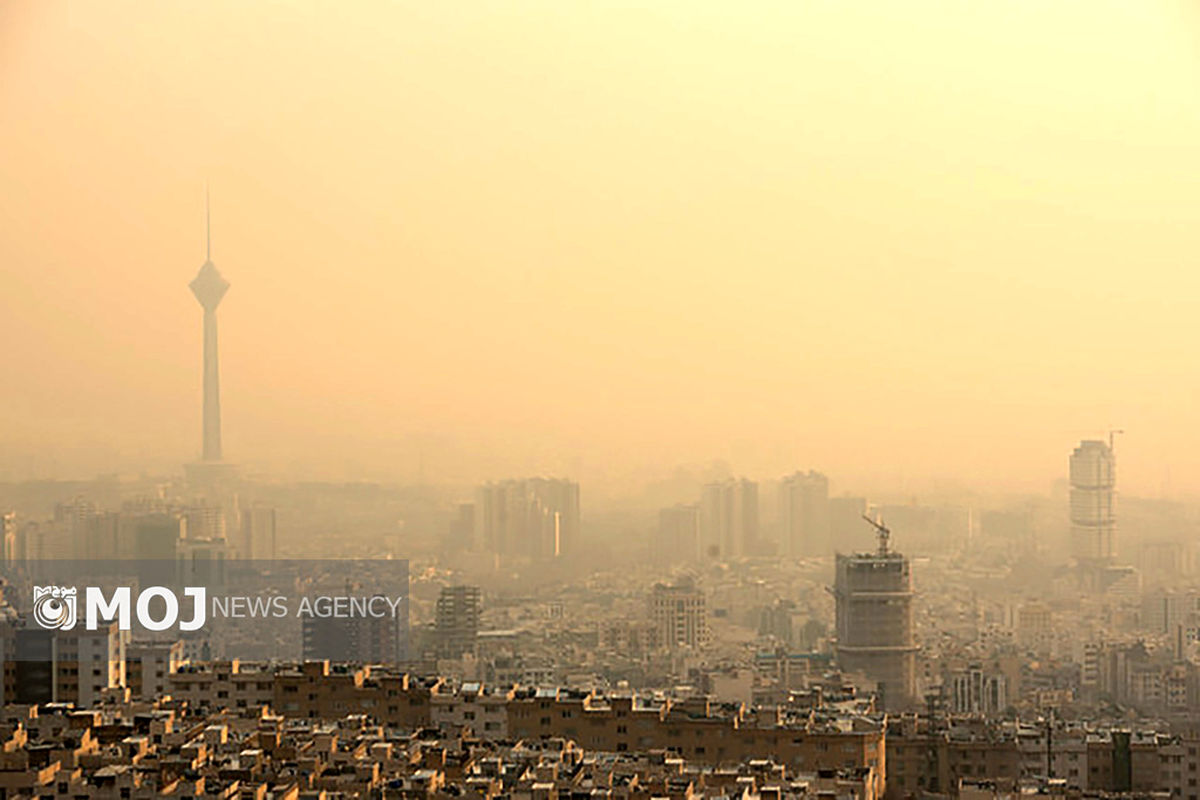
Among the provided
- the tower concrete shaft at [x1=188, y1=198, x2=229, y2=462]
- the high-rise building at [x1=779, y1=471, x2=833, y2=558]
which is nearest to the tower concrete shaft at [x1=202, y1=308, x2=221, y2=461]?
the tower concrete shaft at [x1=188, y1=198, x2=229, y2=462]

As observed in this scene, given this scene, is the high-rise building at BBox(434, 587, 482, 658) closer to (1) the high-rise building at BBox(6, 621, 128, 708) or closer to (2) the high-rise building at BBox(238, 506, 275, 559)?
(2) the high-rise building at BBox(238, 506, 275, 559)

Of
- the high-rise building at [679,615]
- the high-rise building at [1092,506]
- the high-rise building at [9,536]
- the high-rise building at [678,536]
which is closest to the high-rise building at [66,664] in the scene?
the high-rise building at [9,536]

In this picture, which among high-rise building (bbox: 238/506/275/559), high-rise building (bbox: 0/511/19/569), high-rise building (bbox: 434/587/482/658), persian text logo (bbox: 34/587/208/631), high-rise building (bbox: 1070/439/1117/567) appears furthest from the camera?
high-rise building (bbox: 1070/439/1117/567)

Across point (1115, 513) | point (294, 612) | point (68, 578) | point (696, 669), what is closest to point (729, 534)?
point (696, 669)

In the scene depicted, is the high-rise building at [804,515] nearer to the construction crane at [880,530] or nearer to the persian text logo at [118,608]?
the construction crane at [880,530]

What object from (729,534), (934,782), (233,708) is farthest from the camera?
(729,534)

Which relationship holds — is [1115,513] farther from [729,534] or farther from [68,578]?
[68,578]

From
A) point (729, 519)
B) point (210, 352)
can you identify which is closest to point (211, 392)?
point (210, 352)
